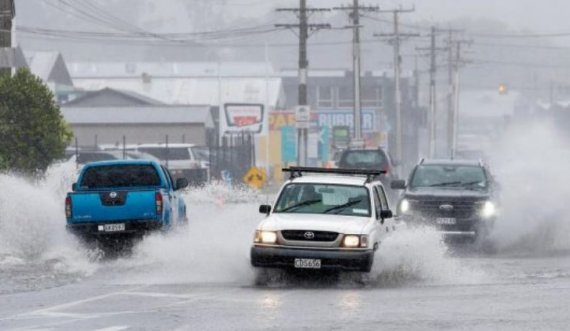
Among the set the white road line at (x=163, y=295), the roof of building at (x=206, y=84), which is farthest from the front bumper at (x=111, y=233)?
the roof of building at (x=206, y=84)

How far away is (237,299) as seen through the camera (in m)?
18.5

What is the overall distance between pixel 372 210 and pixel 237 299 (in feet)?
12.1

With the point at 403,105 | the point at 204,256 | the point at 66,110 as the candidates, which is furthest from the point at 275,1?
the point at 204,256

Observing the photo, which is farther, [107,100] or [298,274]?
[107,100]

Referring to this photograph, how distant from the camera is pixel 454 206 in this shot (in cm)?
3033

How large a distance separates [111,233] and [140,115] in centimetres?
5832

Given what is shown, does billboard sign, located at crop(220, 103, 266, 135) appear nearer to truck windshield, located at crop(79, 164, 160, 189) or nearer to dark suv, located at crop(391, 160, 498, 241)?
dark suv, located at crop(391, 160, 498, 241)

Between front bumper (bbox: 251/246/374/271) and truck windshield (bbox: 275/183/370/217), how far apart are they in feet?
3.94

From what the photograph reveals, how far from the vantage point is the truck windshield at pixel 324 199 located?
21625mm

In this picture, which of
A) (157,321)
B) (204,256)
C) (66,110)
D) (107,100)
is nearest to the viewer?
(157,321)

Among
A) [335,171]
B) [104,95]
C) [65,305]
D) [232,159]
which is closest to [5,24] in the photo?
[335,171]

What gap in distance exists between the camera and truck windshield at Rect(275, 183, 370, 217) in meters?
21.6

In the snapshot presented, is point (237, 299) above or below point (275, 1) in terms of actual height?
below

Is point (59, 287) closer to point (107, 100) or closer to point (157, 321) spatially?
point (157, 321)
